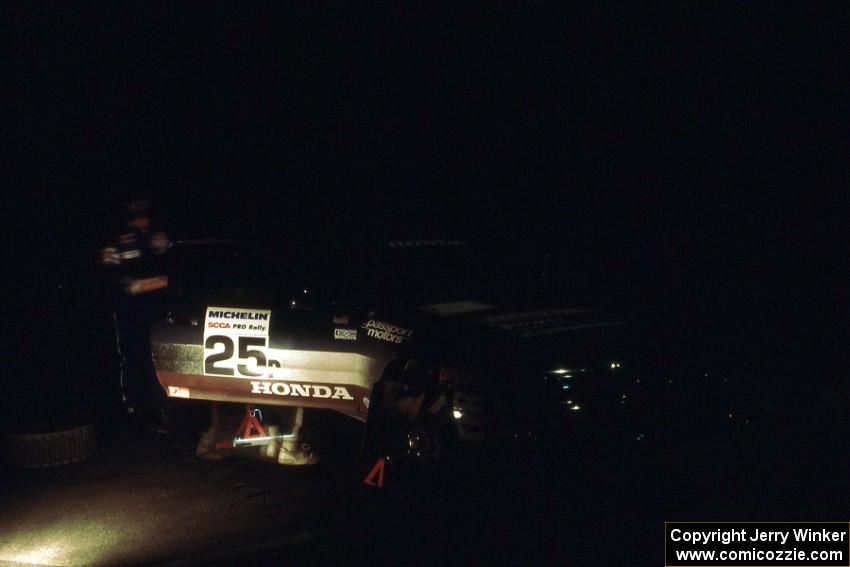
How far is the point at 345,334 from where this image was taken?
19.9 ft

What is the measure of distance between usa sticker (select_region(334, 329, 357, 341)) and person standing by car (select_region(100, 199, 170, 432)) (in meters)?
2.57

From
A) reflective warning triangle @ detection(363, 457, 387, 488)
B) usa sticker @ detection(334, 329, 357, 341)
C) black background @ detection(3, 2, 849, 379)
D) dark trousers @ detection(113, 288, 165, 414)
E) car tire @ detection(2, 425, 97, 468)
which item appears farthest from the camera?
black background @ detection(3, 2, 849, 379)

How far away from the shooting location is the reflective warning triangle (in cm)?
571

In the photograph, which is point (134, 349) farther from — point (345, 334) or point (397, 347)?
point (397, 347)

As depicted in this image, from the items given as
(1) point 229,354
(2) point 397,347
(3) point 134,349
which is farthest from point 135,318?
(2) point 397,347

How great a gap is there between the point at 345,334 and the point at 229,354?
A: 963 millimetres

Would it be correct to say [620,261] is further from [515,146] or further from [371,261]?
[371,261]

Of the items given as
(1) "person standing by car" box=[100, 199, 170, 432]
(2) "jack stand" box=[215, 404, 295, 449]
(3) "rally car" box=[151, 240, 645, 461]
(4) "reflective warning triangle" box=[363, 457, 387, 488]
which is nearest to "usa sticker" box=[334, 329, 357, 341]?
(3) "rally car" box=[151, 240, 645, 461]

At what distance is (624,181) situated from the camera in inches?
468

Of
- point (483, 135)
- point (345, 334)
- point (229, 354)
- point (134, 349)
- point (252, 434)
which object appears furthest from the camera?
point (483, 135)

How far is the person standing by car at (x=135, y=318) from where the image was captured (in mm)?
7902

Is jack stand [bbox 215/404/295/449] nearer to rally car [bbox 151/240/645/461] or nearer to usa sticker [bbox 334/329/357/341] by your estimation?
rally car [bbox 151/240/645/461]

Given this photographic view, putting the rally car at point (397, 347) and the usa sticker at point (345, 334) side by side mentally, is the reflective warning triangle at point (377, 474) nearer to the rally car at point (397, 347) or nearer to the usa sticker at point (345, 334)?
the rally car at point (397, 347)

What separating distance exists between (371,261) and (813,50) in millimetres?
7826
